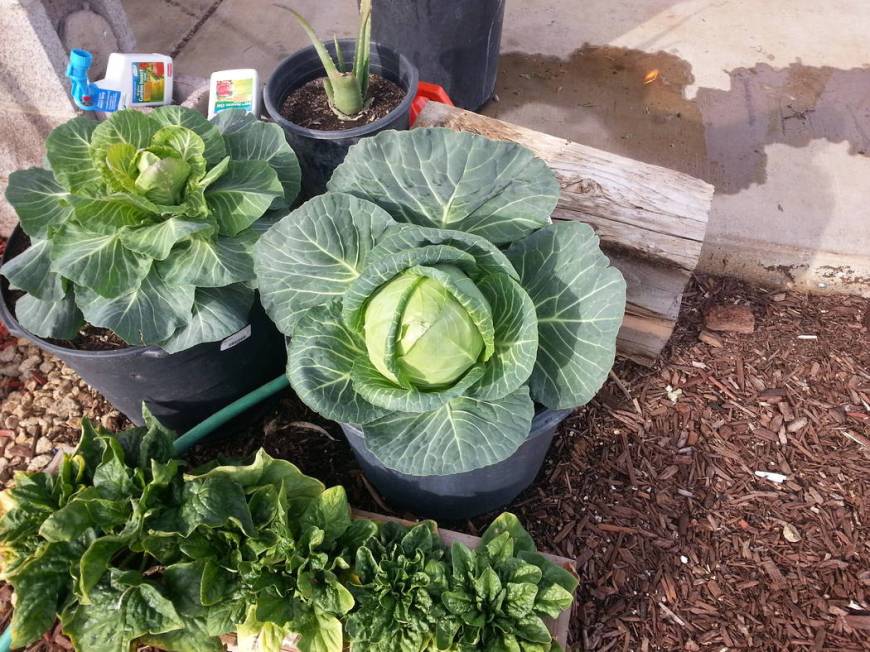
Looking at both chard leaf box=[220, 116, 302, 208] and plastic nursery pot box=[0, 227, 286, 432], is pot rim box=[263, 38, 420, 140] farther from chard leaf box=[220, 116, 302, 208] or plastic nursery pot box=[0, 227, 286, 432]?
plastic nursery pot box=[0, 227, 286, 432]

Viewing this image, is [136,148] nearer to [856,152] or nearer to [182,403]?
[182,403]

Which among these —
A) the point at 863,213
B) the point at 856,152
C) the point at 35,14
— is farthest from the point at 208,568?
the point at 856,152

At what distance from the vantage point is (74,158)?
2.12 meters

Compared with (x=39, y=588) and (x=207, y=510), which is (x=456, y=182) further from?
(x=39, y=588)

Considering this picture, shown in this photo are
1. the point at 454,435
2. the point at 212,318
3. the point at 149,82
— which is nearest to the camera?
the point at 454,435

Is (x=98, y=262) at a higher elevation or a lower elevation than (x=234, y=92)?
lower

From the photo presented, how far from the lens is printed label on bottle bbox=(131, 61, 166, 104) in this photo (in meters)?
2.70

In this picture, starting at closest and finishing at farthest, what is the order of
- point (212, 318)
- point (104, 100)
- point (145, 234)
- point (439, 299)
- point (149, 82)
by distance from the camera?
point (439, 299), point (145, 234), point (212, 318), point (104, 100), point (149, 82)

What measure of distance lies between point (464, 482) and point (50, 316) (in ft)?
4.82

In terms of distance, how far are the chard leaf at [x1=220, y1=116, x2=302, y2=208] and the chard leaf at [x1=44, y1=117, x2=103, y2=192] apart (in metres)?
0.44

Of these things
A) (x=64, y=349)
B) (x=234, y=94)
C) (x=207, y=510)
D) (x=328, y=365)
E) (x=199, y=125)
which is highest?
(x=199, y=125)

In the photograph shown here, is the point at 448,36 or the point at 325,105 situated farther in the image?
the point at 448,36

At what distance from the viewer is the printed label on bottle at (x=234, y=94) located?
8.87 ft

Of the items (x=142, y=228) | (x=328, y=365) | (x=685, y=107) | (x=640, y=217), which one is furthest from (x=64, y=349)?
(x=685, y=107)
